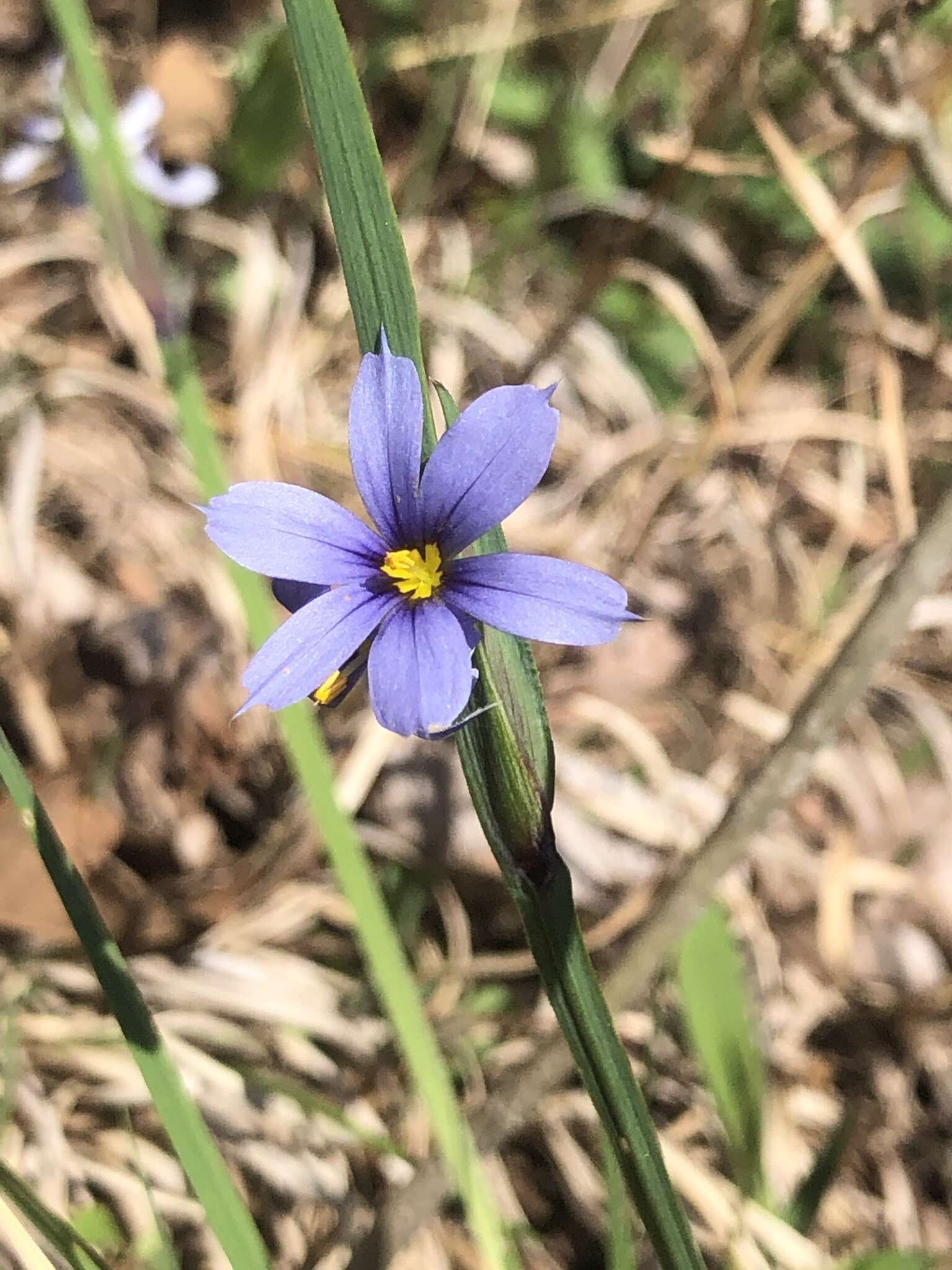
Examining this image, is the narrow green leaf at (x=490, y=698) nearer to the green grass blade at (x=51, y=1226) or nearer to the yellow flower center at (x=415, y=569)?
the yellow flower center at (x=415, y=569)

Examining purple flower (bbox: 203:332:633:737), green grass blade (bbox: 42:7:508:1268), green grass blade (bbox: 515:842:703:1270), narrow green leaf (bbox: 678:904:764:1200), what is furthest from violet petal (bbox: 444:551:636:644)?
narrow green leaf (bbox: 678:904:764:1200)

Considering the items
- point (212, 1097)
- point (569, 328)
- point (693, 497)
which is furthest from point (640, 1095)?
point (693, 497)

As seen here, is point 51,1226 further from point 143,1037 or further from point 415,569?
point 415,569

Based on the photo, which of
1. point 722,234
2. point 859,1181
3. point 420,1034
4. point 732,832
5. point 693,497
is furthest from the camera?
point 722,234

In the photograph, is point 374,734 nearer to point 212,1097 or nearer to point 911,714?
point 212,1097

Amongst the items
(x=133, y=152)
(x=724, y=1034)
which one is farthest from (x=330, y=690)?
(x=133, y=152)
